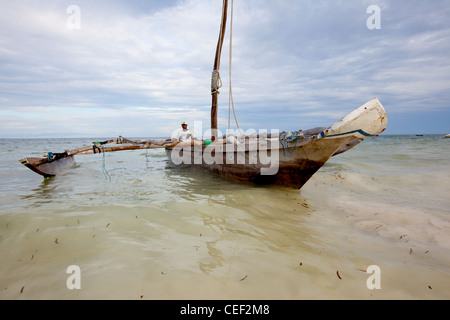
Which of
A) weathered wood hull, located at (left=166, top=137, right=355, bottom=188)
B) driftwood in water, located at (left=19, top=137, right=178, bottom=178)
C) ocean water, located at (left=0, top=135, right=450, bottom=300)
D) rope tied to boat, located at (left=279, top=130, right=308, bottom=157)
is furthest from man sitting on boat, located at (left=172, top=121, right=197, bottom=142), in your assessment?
rope tied to boat, located at (left=279, top=130, right=308, bottom=157)

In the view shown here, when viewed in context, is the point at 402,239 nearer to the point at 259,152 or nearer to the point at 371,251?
the point at 371,251

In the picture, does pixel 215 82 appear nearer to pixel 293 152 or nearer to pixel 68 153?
pixel 293 152

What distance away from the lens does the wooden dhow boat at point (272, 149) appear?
3677 mm

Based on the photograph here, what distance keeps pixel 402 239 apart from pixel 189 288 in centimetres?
300

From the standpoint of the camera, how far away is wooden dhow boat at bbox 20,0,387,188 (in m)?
3.68

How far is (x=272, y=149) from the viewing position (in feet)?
16.7

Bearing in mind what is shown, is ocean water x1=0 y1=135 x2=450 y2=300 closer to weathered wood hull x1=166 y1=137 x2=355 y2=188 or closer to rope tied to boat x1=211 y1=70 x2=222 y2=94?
weathered wood hull x1=166 y1=137 x2=355 y2=188

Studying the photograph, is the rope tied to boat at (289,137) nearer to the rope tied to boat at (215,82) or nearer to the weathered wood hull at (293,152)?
the weathered wood hull at (293,152)

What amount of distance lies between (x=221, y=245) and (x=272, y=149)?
9.86 feet

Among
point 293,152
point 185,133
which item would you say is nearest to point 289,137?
point 293,152

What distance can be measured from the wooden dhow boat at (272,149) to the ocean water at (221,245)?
22.9 inches

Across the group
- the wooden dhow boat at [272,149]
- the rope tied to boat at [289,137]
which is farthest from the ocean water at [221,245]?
the rope tied to boat at [289,137]

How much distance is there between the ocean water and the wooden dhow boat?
0.58 meters

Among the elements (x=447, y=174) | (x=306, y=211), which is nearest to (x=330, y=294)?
(x=306, y=211)
